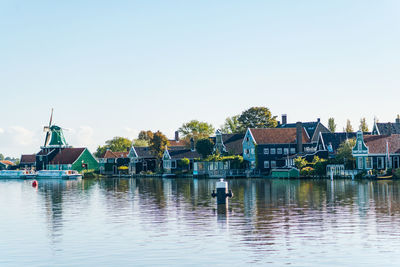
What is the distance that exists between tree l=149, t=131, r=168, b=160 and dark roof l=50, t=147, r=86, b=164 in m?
24.6

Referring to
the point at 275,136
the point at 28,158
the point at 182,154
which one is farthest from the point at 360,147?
the point at 28,158

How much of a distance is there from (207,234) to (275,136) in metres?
90.1

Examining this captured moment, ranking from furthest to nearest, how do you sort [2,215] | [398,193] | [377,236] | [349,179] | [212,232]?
[349,179] → [398,193] → [2,215] → [212,232] → [377,236]

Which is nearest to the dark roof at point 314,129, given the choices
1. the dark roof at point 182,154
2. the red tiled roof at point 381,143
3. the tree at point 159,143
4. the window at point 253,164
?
the window at point 253,164

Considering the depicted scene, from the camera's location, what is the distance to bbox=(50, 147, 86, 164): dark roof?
6210 inches

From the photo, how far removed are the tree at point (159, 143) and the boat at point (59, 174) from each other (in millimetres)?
19844

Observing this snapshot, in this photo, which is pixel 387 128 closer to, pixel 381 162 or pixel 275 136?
pixel 381 162

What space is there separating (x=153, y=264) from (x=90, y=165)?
138650 millimetres

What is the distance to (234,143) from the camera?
131 m

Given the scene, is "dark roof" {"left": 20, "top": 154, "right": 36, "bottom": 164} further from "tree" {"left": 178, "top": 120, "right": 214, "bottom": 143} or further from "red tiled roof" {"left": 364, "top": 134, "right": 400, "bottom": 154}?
"red tiled roof" {"left": 364, "top": 134, "right": 400, "bottom": 154}

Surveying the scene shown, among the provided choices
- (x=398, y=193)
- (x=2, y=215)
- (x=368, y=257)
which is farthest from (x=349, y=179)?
(x=368, y=257)

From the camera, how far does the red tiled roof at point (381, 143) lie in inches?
3812

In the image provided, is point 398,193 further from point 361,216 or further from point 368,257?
point 368,257

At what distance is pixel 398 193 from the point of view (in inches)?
2319
